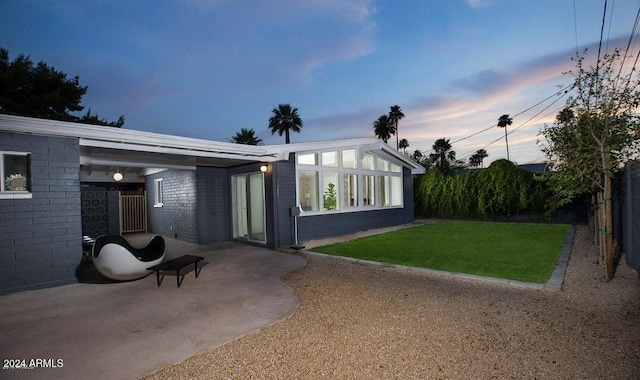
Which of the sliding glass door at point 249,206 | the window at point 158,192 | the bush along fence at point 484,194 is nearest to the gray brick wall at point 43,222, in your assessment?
the sliding glass door at point 249,206

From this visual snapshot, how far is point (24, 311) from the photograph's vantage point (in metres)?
3.94

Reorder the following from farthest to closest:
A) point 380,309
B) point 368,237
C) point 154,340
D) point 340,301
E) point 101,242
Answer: point 368,237, point 101,242, point 340,301, point 380,309, point 154,340

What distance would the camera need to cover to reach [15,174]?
4754 millimetres

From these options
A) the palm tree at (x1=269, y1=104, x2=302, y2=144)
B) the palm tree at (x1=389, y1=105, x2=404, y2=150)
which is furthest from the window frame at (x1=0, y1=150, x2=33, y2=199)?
the palm tree at (x1=389, y1=105, x2=404, y2=150)

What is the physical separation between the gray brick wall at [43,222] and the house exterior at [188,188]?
0.04 ft

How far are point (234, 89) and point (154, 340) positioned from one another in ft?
57.7

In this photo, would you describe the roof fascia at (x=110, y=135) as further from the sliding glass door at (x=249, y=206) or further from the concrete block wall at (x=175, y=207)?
the concrete block wall at (x=175, y=207)

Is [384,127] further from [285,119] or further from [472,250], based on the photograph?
[472,250]

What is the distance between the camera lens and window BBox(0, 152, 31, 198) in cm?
465

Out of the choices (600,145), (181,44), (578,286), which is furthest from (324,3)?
(578,286)

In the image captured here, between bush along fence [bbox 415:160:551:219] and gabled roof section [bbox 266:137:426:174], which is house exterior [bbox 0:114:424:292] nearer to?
gabled roof section [bbox 266:137:426:174]

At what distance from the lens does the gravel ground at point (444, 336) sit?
246cm

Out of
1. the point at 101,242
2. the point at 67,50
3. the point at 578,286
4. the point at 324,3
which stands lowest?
the point at 578,286

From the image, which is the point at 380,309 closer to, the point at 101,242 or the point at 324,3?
the point at 101,242
